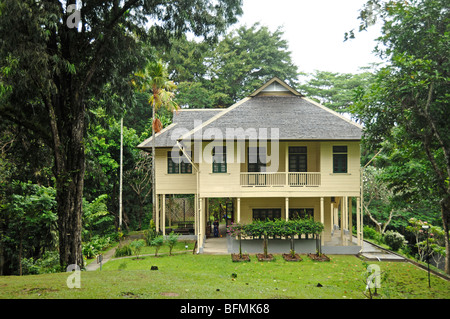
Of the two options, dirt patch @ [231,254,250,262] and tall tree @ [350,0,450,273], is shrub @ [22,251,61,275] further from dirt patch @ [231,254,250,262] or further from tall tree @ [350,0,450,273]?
tall tree @ [350,0,450,273]

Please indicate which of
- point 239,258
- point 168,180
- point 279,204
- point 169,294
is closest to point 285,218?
point 279,204

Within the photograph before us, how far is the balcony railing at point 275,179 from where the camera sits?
19062mm

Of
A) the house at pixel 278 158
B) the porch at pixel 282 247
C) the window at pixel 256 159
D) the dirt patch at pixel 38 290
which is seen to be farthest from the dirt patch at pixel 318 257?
the dirt patch at pixel 38 290

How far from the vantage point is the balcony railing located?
19.1 meters

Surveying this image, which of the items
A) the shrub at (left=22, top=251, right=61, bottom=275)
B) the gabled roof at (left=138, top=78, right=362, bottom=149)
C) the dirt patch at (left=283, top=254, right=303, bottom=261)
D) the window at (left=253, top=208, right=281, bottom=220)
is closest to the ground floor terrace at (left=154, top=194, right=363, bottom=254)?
the window at (left=253, top=208, right=281, bottom=220)

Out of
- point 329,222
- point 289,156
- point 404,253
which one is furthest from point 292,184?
point 404,253

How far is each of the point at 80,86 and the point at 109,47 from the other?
1.69 m

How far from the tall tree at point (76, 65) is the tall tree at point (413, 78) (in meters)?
5.10

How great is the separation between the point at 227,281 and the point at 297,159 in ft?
34.9

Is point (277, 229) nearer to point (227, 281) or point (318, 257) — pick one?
point (318, 257)

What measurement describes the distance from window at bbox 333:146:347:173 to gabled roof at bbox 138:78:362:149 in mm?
1006

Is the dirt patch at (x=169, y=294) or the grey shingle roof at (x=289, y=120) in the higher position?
the grey shingle roof at (x=289, y=120)

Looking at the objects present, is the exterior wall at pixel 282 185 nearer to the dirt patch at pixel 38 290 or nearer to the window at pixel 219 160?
the window at pixel 219 160

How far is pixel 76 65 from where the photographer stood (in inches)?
463
